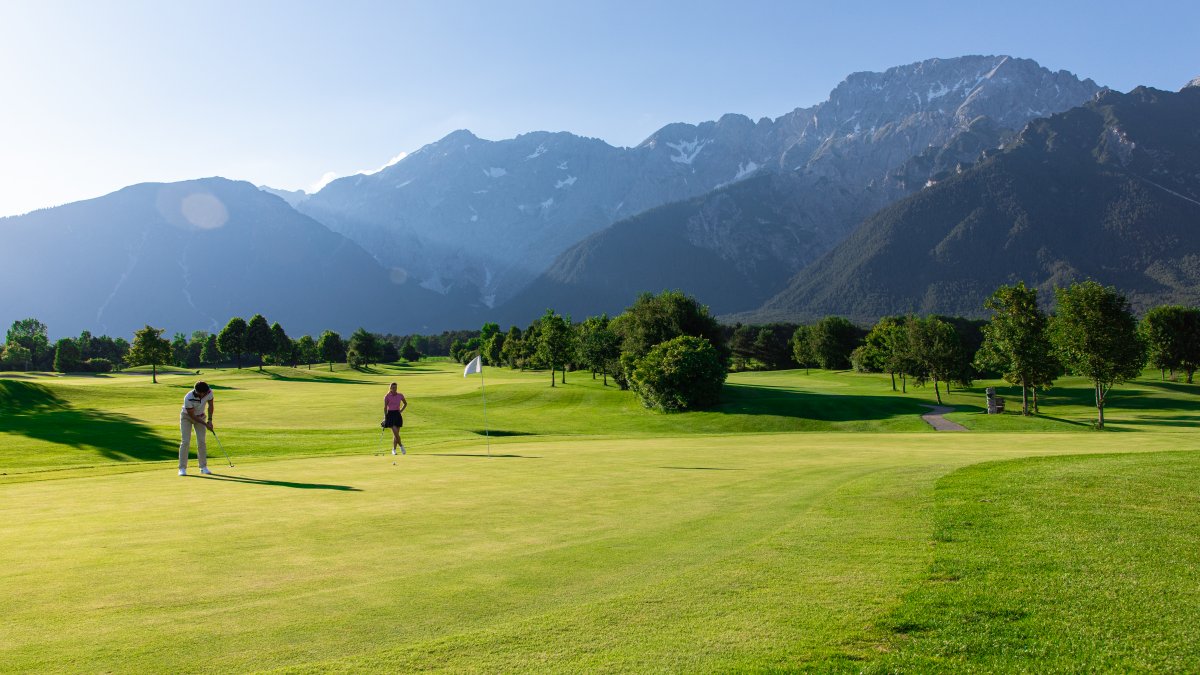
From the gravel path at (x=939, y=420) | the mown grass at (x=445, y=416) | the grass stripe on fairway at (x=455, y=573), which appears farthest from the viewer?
the gravel path at (x=939, y=420)

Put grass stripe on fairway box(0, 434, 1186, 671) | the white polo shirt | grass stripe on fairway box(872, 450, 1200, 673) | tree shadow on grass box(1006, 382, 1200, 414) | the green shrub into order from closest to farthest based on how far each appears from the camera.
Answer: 1. grass stripe on fairway box(872, 450, 1200, 673)
2. grass stripe on fairway box(0, 434, 1186, 671)
3. the white polo shirt
4. the green shrub
5. tree shadow on grass box(1006, 382, 1200, 414)

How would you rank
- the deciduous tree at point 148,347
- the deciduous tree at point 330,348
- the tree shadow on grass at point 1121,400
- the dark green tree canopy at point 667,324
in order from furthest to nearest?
the deciduous tree at point 330,348 < the deciduous tree at point 148,347 < the dark green tree canopy at point 667,324 < the tree shadow on grass at point 1121,400

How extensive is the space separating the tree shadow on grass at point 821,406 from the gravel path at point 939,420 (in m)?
0.94

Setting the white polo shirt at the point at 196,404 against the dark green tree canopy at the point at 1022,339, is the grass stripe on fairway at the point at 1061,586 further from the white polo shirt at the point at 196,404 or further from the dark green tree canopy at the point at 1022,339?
the dark green tree canopy at the point at 1022,339

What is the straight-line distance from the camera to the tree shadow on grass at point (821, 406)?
2132 inches

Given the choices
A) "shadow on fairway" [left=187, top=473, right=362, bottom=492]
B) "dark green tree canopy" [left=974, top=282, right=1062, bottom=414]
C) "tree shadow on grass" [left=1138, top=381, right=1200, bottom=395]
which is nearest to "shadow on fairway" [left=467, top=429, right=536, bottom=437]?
"shadow on fairway" [left=187, top=473, right=362, bottom=492]

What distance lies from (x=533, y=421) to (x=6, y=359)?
130461 mm

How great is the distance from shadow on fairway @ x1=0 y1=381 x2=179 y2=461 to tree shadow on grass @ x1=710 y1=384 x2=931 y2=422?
40989 mm

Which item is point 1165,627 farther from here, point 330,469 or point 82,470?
point 82,470

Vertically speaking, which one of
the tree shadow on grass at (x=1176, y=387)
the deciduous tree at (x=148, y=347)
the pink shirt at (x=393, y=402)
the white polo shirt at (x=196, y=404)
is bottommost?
the tree shadow on grass at (x=1176, y=387)

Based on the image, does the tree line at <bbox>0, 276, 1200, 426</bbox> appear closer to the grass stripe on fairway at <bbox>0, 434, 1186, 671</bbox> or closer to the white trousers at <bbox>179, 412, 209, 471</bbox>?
the white trousers at <bbox>179, 412, 209, 471</bbox>

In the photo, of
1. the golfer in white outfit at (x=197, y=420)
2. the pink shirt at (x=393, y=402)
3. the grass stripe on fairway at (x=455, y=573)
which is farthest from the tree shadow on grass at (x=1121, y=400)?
the golfer in white outfit at (x=197, y=420)

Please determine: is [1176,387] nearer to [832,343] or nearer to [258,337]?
[832,343]

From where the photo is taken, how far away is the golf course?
5.50 meters
